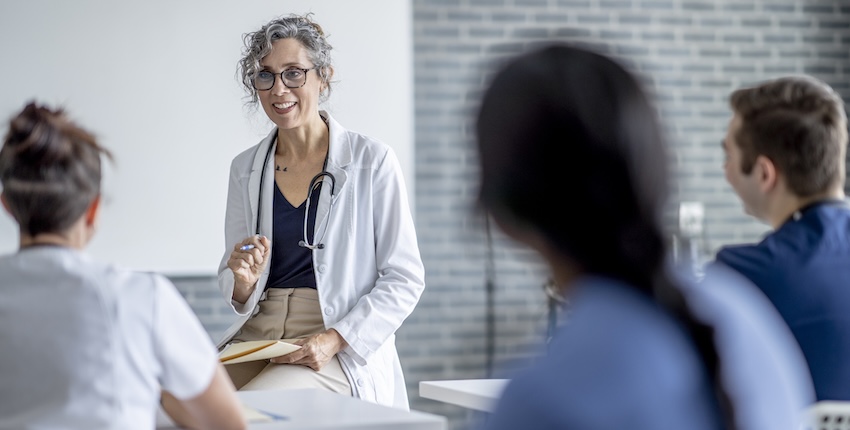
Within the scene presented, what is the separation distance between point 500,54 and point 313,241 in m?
2.41

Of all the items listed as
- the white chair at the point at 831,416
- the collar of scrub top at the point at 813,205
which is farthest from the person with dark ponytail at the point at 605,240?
the collar of scrub top at the point at 813,205

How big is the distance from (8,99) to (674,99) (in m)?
3.33

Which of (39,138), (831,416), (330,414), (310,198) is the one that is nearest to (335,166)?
(310,198)

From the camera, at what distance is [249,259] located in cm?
290

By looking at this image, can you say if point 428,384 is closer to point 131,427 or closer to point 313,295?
point 313,295

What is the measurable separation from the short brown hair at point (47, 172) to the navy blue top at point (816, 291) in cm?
117

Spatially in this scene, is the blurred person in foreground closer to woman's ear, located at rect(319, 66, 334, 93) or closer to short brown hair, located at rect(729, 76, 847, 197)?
short brown hair, located at rect(729, 76, 847, 197)

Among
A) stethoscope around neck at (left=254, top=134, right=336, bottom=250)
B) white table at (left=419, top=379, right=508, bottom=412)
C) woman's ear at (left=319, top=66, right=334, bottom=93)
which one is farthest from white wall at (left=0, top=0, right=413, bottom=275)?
white table at (left=419, top=379, right=508, bottom=412)

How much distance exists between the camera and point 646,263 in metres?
0.99

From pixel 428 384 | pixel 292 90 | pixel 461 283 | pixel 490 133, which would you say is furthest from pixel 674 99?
pixel 490 133

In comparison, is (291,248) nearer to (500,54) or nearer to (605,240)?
(605,240)

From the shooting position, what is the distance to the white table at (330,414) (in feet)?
6.12

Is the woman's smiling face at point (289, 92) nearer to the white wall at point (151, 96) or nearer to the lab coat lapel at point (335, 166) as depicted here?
the lab coat lapel at point (335, 166)

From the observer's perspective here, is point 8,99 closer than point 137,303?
No
